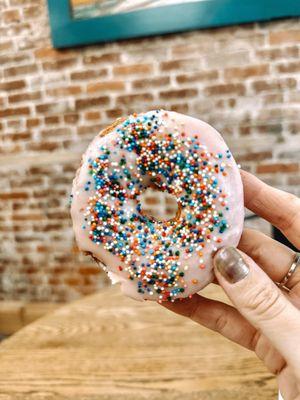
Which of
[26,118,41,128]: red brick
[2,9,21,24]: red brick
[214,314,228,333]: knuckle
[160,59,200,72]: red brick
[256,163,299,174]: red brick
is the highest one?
[2,9,21,24]: red brick

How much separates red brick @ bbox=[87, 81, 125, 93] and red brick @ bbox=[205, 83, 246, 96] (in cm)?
41

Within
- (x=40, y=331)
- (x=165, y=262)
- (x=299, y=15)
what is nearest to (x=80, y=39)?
(x=299, y=15)

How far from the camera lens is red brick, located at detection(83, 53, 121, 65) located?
80.8 inches

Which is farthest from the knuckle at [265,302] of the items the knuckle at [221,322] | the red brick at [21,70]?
the red brick at [21,70]

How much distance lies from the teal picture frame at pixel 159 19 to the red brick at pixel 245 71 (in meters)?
0.19

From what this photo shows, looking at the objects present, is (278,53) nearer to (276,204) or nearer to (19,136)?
(276,204)

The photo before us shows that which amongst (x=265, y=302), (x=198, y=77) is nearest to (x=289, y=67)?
(x=198, y=77)

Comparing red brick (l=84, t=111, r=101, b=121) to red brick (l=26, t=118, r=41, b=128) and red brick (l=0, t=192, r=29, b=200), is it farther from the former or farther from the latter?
red brick (l=0, t=192, r=29, b=200)

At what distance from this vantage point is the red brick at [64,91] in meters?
2.13

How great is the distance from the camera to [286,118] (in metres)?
1.94

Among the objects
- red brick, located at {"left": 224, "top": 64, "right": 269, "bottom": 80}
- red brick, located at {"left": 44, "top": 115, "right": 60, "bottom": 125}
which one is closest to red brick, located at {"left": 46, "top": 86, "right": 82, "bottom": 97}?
red brick, located at {"left": 44, "top": 115, "right": 60, "bottom": 125}

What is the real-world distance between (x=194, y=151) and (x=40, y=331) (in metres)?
0.65

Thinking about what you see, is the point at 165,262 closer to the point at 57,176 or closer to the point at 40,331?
the point at 40,331

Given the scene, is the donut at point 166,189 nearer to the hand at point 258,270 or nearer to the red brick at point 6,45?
the hand at point 258,270
